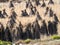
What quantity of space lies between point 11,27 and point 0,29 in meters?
1.53

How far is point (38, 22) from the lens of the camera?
43.4 metres

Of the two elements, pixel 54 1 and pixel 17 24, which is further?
pixel 54 1

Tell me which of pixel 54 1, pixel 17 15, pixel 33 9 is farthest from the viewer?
pixel 54 1

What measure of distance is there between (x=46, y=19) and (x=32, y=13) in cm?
Answer: 490

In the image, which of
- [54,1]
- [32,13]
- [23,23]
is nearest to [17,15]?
[32,13]

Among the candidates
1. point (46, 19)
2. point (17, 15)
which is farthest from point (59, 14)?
point (17, 15)

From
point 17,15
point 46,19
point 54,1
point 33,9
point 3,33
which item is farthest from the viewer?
point 54,1

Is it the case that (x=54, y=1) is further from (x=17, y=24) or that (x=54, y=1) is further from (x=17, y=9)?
(x=17, y=24)

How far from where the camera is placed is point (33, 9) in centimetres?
5188

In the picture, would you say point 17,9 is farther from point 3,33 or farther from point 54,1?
point 3,33

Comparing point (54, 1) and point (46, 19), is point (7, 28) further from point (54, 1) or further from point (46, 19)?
point (54, 1)

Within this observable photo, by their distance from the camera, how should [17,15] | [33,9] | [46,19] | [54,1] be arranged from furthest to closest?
[54,1] → [33,9] → [17,15] → [46,19]

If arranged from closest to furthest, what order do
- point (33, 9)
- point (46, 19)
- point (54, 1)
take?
point (46, 19) → point (33, 9) → point (54, 1)

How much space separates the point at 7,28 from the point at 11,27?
0.57 meters
